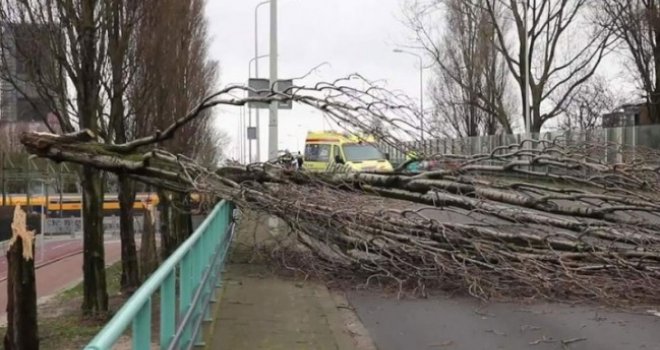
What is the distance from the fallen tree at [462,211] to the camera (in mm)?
8125

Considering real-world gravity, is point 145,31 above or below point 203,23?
below

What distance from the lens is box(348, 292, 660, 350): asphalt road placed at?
6.48 meters

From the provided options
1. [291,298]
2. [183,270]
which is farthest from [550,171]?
[183,270]

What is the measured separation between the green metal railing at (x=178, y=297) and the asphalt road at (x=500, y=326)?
165 centimetres

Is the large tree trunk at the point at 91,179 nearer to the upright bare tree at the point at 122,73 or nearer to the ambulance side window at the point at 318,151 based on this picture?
the upright bare tree at the point at 122,73

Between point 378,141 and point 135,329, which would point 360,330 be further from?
point 135,329

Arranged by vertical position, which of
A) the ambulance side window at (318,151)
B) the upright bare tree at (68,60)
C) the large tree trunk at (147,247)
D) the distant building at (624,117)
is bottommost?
the large tree trunk at (147,247)

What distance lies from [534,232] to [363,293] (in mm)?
2079

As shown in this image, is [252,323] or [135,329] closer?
[135,329]

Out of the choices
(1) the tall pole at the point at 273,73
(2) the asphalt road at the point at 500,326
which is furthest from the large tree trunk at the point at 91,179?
(1) the tall pole at the point at 273,73

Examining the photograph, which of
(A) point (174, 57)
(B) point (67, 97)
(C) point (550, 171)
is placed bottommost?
(C) point (550, 171)

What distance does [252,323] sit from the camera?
7.41 metres

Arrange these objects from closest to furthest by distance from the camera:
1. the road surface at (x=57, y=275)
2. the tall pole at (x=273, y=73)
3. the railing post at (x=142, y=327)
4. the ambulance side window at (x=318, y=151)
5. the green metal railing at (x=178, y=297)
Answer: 1. the green metal railing at (x=178, y=297)
2. the railing post at (x=142, y=327)
3. the tall pole at (x=273, y=73)
4. the road surface at (x=57, y=275)
5. the ambulance side window at (x=318, y=151)

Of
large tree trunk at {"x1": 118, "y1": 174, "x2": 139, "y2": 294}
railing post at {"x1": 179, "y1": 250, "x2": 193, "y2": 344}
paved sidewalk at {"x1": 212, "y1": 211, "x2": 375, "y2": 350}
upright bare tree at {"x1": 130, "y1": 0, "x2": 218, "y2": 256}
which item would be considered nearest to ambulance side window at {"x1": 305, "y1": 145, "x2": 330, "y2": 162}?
upright bare tree at {"x1": 130, "y1": 0, "x2": 218, "y2": 256}
